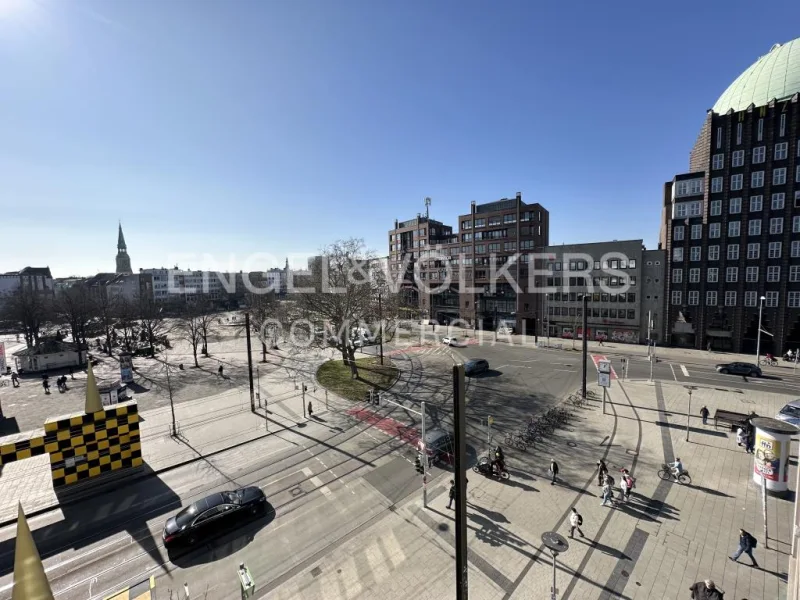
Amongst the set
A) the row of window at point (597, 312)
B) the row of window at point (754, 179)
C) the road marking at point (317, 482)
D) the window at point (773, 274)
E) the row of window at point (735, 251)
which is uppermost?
the row of window at point (754, 179)

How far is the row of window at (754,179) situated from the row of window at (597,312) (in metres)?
16.9

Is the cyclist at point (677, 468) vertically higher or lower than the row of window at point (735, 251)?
lower

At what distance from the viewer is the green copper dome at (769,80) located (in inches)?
1506

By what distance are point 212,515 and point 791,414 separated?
3165 centimetres

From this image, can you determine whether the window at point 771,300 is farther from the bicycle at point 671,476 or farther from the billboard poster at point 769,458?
the bicycle at point 671,476

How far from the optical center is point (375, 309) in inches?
1388

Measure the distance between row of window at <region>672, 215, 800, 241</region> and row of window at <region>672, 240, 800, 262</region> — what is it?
4.08 ft

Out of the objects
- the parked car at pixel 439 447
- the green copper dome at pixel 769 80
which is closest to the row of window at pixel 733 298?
the green copper dome at pixel 769 80

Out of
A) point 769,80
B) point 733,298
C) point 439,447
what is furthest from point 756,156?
point 439,447

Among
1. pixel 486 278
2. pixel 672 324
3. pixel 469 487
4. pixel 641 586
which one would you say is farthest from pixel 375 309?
pixel 672 324

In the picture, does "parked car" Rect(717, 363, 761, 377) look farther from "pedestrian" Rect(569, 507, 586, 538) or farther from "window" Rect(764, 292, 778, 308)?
"pedestrian" Rect(569, 507, 586, 538)

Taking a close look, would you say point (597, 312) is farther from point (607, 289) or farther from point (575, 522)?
point (575, 522)

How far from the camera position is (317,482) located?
16.9 metres

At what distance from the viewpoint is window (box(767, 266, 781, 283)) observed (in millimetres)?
38438
